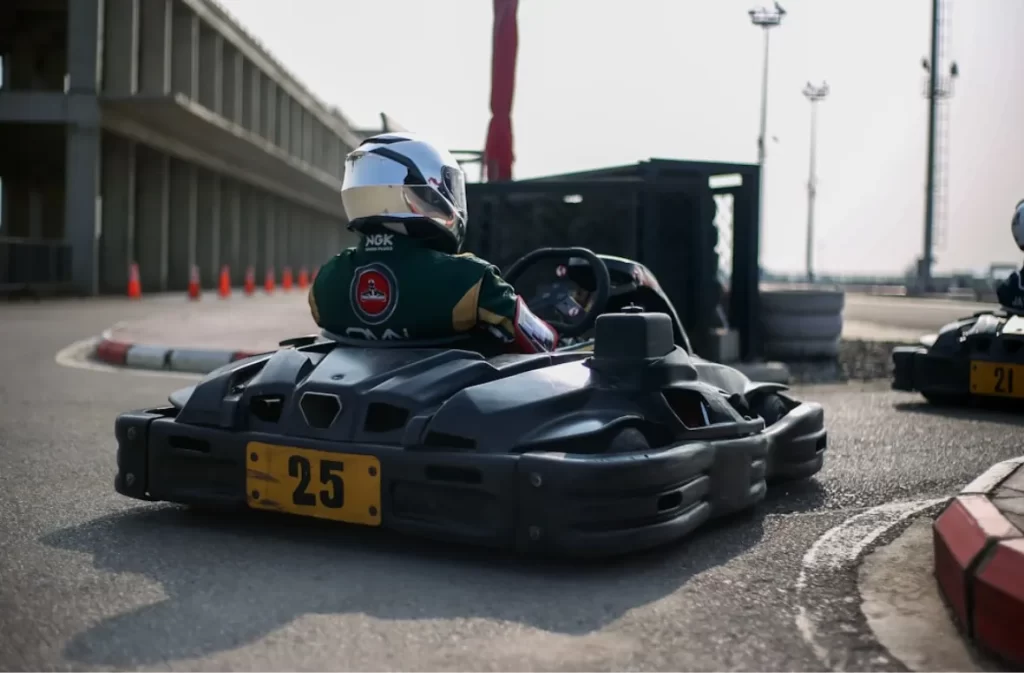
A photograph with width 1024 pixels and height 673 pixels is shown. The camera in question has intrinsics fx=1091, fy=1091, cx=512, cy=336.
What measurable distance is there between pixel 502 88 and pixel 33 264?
15.4 meters

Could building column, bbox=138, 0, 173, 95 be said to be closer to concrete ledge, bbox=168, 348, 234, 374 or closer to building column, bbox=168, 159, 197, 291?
building column, bbox=168, 159, 197, 291

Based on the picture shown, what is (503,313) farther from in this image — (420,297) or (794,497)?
(794,497)

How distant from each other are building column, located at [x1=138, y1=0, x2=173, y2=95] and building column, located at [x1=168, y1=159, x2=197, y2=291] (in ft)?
12.9

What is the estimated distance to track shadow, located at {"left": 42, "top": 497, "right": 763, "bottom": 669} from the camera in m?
2.66

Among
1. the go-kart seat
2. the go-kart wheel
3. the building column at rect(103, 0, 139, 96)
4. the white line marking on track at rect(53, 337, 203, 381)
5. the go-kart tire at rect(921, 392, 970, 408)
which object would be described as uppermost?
the building column at rect(103, 0, 139, 96)

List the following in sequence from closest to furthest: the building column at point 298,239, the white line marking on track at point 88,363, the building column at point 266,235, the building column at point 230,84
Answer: the white line marking on track at point 88,363, the building column at point 230,84, the building column at point 266,235, the building column at point 298,239

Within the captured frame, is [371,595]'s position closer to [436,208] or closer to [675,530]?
[675,530]

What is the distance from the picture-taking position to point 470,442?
10.9ft

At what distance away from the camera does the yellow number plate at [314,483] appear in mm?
3365

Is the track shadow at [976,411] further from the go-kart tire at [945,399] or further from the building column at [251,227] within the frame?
the building column at [251,227]

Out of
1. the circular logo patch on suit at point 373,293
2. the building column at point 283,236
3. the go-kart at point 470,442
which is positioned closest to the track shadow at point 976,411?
the go-kart at point 470,442

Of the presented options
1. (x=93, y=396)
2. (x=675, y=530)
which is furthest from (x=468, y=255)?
(x=93, y=396)

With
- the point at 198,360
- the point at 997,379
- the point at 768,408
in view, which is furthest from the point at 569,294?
the point at 198,360

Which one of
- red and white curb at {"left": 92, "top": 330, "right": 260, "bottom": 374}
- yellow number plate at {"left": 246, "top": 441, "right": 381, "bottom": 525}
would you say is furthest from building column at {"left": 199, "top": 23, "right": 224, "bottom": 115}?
yellow number plate at {"left": 246, "top": 441, "right": 381, "bottom": 525}
